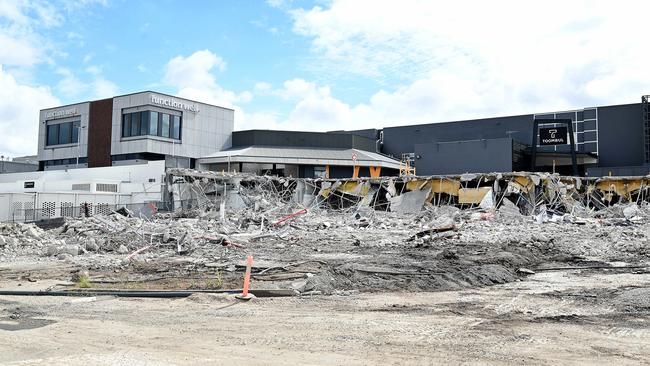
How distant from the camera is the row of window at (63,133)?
2141 inches

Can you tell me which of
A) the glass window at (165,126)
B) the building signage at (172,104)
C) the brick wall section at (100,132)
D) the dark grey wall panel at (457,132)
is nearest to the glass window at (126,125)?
the brick wall section at (100,132)

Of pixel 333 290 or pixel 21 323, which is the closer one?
pixel 21 323

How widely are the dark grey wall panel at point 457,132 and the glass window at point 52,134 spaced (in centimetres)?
3405

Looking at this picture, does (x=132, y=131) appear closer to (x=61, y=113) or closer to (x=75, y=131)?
(x=75, y=131)

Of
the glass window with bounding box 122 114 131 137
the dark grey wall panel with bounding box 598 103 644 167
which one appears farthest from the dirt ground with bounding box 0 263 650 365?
the glass window with bounding box 122 114 131 137

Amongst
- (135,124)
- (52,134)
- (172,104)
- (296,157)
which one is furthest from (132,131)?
(296,157)

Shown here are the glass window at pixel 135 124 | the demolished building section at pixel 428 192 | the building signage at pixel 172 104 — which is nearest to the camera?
the demolished building section at pixel 428 192

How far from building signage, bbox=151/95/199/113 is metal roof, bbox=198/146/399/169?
485 centimetres

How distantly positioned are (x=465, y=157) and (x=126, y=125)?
30334mm

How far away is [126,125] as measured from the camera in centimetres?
4991

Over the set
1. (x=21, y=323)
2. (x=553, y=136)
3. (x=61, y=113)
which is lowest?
(x=21, y=323)

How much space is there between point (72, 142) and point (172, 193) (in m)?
29.7

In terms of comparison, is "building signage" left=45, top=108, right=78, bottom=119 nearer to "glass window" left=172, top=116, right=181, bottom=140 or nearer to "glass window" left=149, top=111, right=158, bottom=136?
"glass window" left=149, top=111, right=158, bottom=136

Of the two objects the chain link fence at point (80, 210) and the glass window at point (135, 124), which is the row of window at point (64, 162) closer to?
the glass window at point (135, 124)
